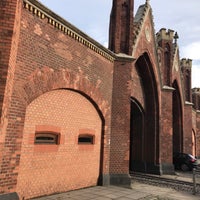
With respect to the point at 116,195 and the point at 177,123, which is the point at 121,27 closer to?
the point at 116,195

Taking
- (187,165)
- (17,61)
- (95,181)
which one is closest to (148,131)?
(187,165)

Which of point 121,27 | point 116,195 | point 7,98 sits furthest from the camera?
point 121,27

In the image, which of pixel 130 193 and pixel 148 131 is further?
pixel 148 131

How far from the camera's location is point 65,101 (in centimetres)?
880

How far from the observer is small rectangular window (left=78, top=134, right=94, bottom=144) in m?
9.71

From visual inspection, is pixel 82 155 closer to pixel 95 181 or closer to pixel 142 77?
pixel 95 181

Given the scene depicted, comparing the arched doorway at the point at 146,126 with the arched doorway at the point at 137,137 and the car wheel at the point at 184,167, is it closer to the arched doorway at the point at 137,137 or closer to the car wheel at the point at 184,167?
the arched doorway at the point at 137,137

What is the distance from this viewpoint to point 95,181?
33.2 feet

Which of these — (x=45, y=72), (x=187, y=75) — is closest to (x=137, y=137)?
(x=45, y=72)

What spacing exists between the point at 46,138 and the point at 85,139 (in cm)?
226

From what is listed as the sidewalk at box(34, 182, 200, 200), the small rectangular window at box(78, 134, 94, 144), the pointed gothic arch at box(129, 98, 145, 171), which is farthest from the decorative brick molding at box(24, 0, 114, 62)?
the pointed gothic arch at box(129, 98, 145, 171)

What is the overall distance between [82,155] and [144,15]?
10.5 metres

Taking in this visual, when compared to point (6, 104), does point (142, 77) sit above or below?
above

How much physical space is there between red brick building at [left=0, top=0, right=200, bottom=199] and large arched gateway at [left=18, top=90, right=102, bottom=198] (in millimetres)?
33
